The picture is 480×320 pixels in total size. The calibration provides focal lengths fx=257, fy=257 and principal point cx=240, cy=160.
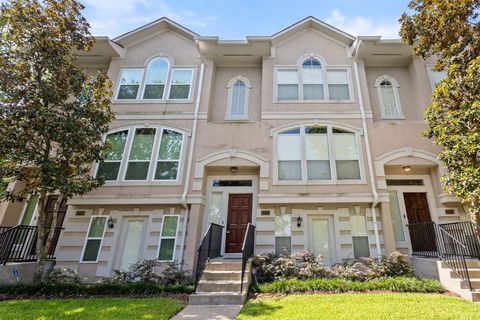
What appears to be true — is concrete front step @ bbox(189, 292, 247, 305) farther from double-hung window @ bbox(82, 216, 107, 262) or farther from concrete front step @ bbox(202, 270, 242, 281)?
double-hung window @ bbox(82, 216, 107, 262)

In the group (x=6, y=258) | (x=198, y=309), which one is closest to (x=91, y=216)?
(x=6, y=258)

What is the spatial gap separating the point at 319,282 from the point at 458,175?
13.8 feet

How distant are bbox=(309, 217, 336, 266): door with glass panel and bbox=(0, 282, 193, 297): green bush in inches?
162

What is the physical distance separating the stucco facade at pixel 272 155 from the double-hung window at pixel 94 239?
74mm

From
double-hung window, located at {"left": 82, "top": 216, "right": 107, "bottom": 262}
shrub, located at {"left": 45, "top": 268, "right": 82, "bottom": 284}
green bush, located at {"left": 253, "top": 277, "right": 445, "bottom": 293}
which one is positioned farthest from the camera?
double-hung window, located at {"left": 82, "top": 216, "right": 107, "bottom": 262}

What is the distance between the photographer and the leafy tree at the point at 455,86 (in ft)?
19.6

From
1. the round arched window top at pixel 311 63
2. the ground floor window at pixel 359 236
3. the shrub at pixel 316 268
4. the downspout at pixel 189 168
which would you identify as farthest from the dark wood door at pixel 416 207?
the downspout at pixel 189 168

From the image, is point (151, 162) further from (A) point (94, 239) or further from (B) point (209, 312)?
(B) point (209, 312)

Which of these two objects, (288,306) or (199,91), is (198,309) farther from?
(199,91)

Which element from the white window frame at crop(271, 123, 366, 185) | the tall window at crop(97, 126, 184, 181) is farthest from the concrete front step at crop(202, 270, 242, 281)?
the tall window at crop(97, 126, 184, 181)

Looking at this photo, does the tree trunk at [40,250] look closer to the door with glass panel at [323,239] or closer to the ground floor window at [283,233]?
the ground floor window at [283,233]

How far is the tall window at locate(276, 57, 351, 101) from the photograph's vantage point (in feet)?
32.9

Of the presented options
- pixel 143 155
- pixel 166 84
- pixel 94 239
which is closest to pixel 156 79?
pixel 166 84

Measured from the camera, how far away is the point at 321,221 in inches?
339
